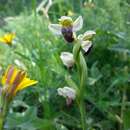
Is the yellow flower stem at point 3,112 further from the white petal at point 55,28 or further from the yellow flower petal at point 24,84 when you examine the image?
the white petal at point 55,28

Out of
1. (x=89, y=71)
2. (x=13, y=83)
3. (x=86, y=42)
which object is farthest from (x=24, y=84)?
(x=89, y=71)

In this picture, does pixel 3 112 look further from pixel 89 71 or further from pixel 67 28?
pixel 89 71

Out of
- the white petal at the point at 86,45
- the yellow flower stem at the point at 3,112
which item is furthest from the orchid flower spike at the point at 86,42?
the yellow flower stem at the point at 3,112

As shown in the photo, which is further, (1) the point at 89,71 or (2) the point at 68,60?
(1) the point at 89,71

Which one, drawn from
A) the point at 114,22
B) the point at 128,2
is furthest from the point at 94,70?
the point at 128,2

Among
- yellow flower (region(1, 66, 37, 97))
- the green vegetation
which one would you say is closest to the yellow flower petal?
yellow flower (region(1, 66, 37, 97))

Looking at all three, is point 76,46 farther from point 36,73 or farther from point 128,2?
point 128,2

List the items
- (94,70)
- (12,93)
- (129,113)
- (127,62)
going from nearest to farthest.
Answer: (12,93), (129,113), (94,70), (127,62)

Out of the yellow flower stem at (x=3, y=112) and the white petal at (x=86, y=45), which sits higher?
the white petal at (x=86, y=45)
